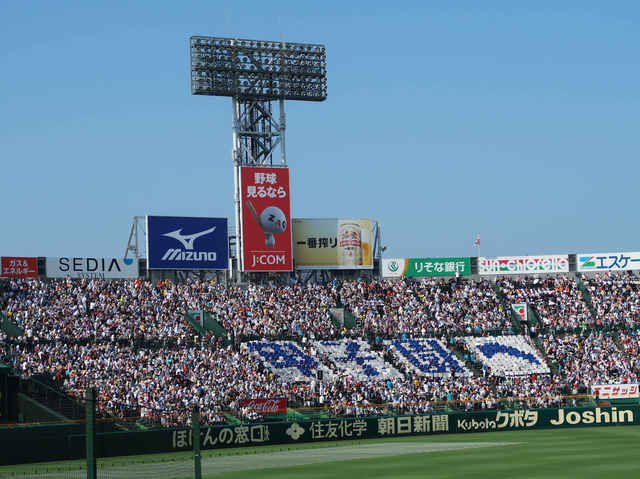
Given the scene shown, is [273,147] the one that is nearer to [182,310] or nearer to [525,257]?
[182,310]

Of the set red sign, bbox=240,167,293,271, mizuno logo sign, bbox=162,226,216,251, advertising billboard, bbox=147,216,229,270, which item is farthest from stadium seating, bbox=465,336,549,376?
mizuno logo sign, bbox=162,226,216,251

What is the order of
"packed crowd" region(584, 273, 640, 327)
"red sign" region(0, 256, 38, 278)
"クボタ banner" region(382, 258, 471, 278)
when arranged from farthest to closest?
"クボタ banner" region(382, 258, 471, 278) → "packed crowd" region(584, 273, 640, 327) → "red sign" region(0, 256, 38, 278)

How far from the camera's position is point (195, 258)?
56.6m

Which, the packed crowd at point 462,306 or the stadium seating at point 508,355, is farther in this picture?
the packed crowd at point 462,306

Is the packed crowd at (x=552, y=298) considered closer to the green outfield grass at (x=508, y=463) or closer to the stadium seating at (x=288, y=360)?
the stadium seating at (x=288, y=360)

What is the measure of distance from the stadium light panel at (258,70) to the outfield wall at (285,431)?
2691 cm

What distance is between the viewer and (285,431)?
3841 cm

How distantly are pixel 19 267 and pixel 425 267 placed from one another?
28968 millimetres

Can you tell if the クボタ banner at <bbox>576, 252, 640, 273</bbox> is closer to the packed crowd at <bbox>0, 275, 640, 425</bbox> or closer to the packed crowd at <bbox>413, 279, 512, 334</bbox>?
the packed crowd at <bbox>0, 275, 640, 425</bbox>

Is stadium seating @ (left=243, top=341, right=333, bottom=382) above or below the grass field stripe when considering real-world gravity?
above

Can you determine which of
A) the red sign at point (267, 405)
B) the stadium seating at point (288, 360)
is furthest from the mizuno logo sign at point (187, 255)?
the red sign at point (267, 405)

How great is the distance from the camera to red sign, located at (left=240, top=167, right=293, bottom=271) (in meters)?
57.1

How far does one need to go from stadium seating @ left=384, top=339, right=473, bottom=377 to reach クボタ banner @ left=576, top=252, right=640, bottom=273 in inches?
661

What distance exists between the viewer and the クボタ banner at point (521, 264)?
210 ft
